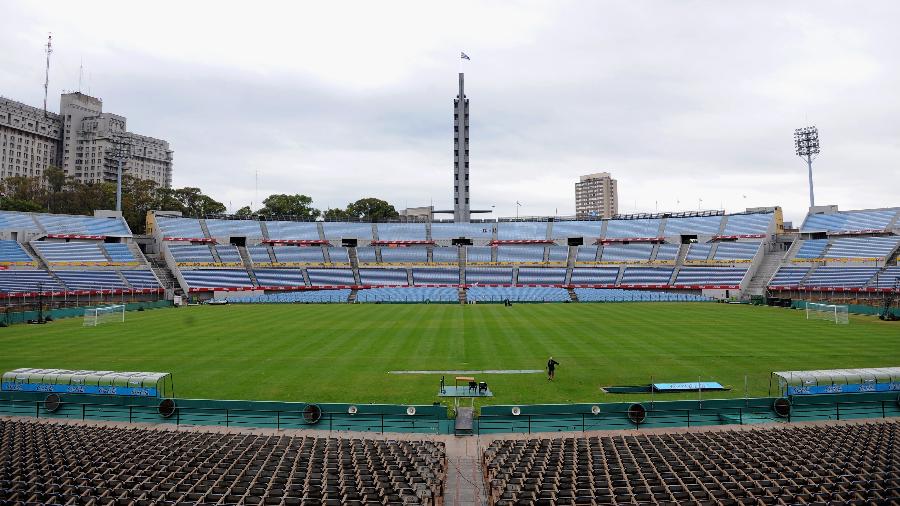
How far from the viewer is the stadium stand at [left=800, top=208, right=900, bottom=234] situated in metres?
79.2

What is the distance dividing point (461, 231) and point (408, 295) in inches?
1053

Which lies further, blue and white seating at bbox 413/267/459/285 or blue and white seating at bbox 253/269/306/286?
blue and white seating at bbox 413/267/459/285

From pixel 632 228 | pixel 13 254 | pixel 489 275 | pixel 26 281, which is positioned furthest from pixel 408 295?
pixel 13 254

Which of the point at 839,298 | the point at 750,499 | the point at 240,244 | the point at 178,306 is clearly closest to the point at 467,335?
the point at 750,499

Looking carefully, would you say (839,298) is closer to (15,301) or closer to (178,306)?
(178,306)

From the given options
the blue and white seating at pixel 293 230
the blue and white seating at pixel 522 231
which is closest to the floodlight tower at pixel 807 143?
the blue and white seating at pixel 522 231

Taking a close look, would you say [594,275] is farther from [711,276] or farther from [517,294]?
[711,276]

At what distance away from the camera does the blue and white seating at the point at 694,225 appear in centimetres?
9256

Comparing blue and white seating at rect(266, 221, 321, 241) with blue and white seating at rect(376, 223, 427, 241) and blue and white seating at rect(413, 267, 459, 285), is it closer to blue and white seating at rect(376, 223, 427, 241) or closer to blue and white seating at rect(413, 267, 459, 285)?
blue and white seating at rect(376, 223, 427, 241)

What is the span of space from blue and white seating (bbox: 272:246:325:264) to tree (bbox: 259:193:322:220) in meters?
40.6

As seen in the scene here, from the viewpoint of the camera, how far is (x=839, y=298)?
2494 inches

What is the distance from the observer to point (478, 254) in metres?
95.9

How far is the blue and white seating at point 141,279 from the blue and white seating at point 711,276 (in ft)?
258

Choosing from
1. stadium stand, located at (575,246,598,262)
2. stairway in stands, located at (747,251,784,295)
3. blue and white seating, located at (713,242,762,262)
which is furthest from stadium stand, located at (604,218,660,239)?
stairway in stands, located at (747,251,784,295)
